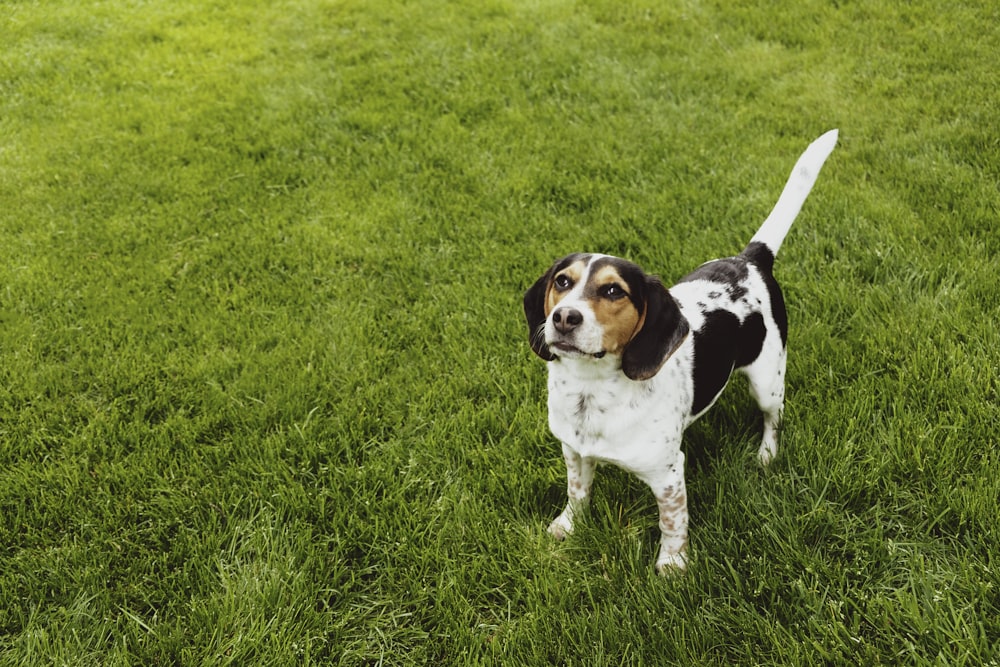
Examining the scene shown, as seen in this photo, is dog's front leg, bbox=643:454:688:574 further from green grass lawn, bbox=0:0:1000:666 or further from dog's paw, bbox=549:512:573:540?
dog's paw, bbox=549:512:573:540

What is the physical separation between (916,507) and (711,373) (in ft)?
3.15

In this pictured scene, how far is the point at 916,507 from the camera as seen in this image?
2.83 meters

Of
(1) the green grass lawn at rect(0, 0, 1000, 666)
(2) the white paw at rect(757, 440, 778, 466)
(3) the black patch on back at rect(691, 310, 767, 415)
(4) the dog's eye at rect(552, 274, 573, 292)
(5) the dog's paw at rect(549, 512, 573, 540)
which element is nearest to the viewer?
(4) the dog's eye at rect(552, 274, 573, 292)

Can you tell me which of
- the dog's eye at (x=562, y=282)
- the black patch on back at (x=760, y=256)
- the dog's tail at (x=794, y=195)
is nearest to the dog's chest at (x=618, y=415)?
the dog's eye at (x=562, y=282)

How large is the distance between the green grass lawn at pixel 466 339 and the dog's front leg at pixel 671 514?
0.32 feet

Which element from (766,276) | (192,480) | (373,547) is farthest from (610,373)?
(192,480)

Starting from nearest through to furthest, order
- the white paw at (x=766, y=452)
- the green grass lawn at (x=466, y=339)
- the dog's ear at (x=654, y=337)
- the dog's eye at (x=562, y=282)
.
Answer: the dog's ear at (x=654, y=337), the dog's eye at (x=562, y=282), the green grass lawn at (x=466, y=339), the white paw at (x=766, y=452)

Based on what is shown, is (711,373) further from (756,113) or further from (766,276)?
(756,113)

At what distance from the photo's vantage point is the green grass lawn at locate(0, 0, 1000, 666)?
271cm

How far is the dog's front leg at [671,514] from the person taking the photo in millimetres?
2744

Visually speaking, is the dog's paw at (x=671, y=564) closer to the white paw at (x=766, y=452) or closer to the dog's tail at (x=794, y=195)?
the white paw at (x=766, y=452)

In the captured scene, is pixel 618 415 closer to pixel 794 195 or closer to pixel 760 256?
pixel 760 256

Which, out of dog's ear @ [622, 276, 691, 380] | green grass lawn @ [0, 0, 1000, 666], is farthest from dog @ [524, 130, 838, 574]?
green grass lawn @ [0, 0, 1000, 666]

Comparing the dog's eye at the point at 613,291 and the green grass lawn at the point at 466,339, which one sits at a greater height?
the dog's eye at the point at 613,291
